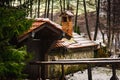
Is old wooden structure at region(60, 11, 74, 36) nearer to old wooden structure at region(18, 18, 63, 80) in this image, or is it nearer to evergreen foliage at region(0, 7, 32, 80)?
old wooden structure at region(18, 18, 63, 80)

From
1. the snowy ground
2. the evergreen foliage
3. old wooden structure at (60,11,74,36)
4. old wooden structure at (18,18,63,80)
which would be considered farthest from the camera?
old wooden structure at (60,11,74,36)

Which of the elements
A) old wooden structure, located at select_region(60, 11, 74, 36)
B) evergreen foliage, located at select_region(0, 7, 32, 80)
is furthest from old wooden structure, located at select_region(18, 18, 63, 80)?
old wooden structure, located at select_region(60, 11, 74, 36)

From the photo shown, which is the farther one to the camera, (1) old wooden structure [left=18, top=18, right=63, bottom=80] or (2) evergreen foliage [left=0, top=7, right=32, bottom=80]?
(1) old wooden structure [left=18, top=18, right=63, bottom=80]

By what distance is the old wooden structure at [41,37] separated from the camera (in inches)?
559

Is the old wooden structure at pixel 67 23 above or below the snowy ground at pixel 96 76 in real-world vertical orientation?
above

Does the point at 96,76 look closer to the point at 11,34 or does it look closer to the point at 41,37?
the point at 41,37

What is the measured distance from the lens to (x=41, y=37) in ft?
51.7

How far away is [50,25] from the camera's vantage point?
1474 centimetres

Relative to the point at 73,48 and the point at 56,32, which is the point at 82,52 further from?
the point at 56,32

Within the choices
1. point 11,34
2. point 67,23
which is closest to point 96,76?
point 67,23

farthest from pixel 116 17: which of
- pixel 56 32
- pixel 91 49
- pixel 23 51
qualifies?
pixel 23 51

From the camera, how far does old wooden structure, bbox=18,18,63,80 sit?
559 inches

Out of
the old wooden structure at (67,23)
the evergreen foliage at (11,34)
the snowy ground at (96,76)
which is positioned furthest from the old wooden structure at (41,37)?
the old wooden structure at (67,23)

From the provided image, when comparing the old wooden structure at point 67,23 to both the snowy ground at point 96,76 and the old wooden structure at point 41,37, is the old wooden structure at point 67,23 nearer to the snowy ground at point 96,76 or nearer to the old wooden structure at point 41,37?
the snowy ground at point 96,76
